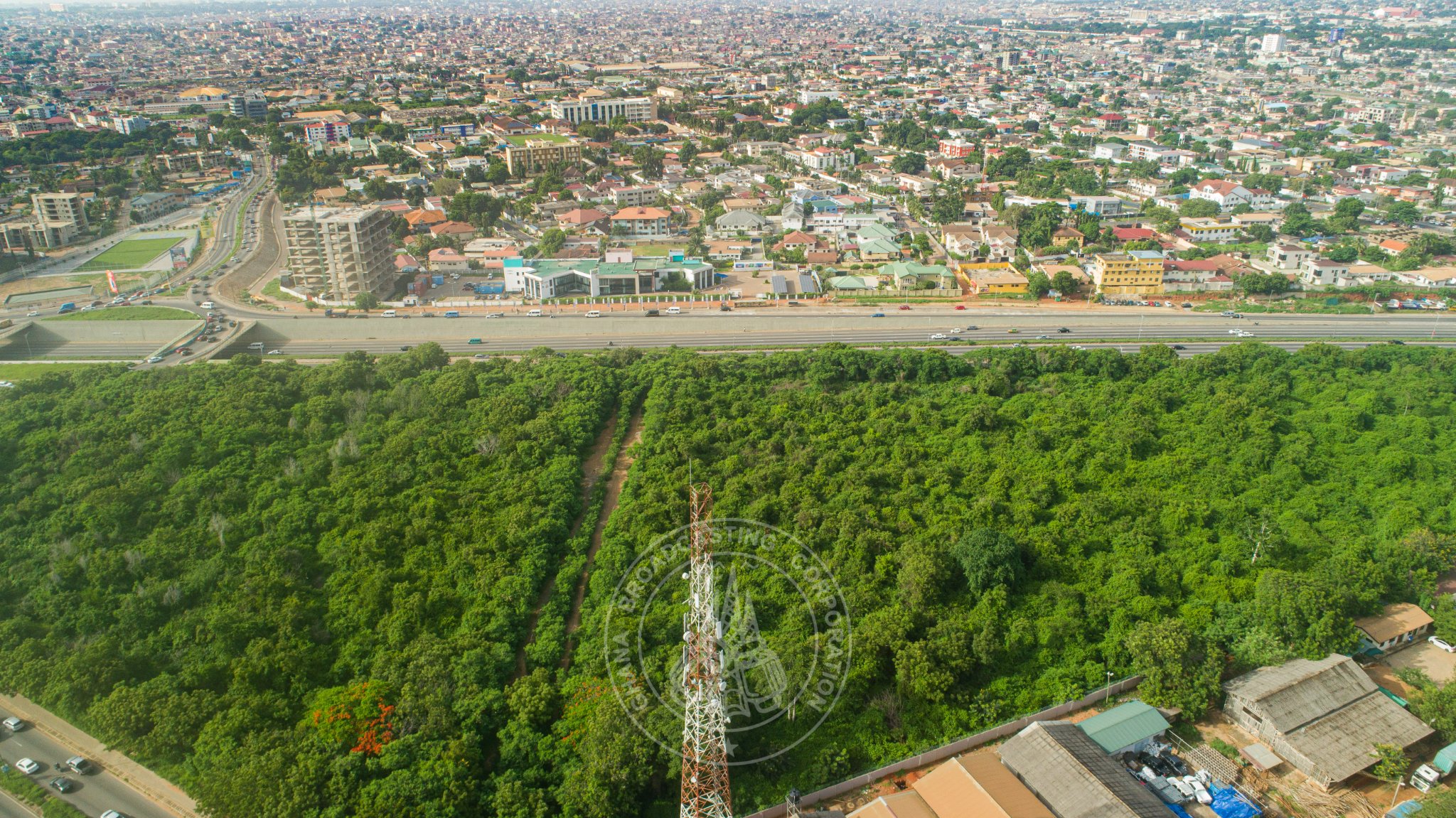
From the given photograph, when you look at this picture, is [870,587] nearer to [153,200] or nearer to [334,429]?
[334,429]

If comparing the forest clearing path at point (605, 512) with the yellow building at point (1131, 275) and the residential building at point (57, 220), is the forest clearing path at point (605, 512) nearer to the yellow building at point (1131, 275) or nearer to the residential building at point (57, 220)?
the yellow building at point (1131, 275)

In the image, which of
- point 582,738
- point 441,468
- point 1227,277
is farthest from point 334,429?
point 1227,277

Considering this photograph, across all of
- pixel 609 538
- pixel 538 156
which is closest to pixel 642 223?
pixel 538 156

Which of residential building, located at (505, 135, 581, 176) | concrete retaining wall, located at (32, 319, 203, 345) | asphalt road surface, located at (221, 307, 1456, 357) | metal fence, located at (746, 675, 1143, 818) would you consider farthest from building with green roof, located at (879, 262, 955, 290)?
residential building, located at (505, 135, 581, 176)

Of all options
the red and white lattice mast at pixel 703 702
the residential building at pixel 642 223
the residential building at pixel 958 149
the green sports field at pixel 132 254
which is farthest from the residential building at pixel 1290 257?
the green sports field at pixel 132 254

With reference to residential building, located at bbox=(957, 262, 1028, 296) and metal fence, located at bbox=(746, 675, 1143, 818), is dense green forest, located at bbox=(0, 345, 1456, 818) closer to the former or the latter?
metal fence, located at bbox=(746, 675, 1143, 818)

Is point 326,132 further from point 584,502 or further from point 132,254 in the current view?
point 584,502
